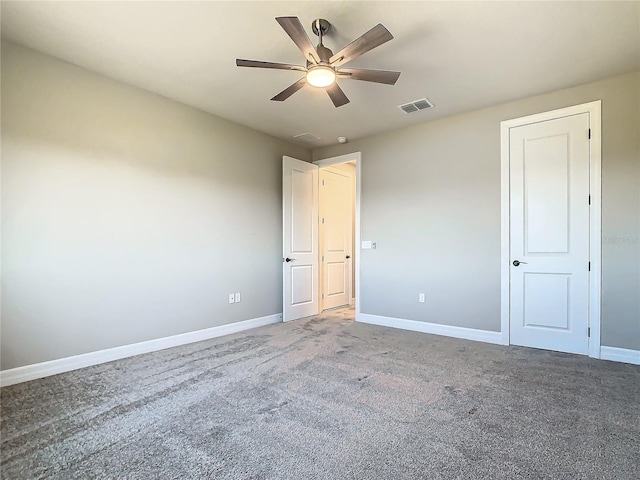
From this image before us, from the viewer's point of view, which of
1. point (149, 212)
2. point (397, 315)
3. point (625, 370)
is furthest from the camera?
point (397, 315)

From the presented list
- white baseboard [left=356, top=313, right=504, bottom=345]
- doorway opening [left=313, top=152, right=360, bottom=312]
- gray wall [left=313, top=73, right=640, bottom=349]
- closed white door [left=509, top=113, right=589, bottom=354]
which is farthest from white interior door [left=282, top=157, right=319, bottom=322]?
closed white door [left=509, top=113, right=589, bottom=354]

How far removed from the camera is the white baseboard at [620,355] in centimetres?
301

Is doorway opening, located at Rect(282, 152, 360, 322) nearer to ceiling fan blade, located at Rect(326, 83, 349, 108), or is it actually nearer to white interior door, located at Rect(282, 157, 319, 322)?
white interior door, located at Rect(282, 157, 319, 322)

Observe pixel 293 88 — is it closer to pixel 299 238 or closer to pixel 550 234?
pixel 299 238

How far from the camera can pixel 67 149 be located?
2877 millimetres

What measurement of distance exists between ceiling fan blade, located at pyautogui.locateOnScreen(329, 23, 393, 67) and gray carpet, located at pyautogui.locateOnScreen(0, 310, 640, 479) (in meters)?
2.35

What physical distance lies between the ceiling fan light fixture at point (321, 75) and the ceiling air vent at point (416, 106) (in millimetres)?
1562

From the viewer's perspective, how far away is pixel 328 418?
2.05 metres

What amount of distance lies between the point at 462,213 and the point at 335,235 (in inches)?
94.3

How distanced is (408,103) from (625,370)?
327cm

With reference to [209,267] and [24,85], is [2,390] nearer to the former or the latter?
[209,267]

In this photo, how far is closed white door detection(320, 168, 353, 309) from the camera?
5594 millimetres

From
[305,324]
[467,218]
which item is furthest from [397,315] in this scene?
[467,218]

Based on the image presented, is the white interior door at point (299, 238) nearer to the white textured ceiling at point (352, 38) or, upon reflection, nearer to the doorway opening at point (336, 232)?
the doorway opening at point (336, 232)
